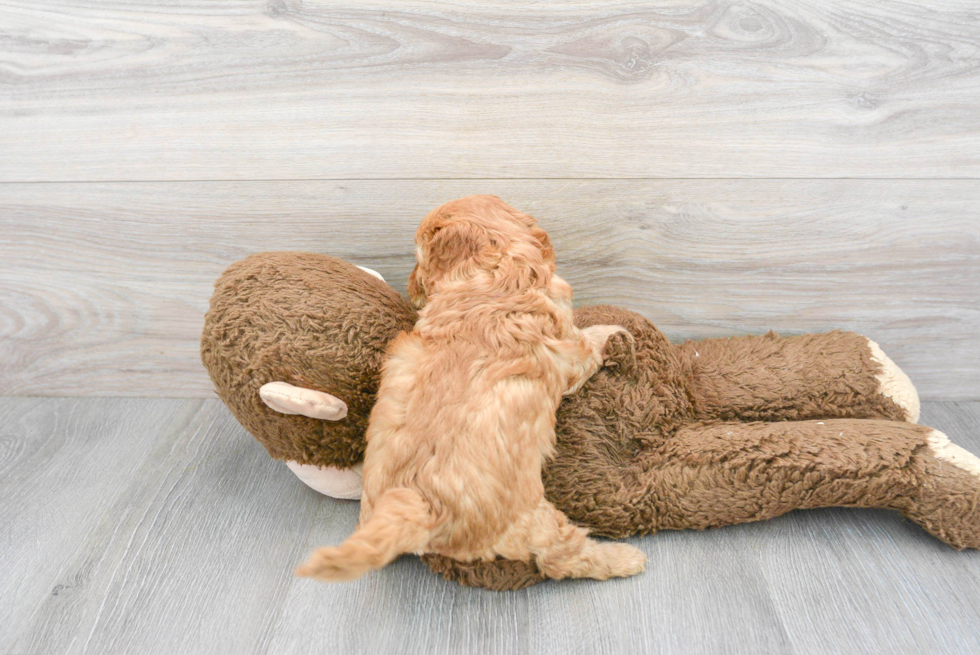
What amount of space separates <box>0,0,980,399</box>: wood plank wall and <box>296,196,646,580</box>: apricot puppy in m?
0.22

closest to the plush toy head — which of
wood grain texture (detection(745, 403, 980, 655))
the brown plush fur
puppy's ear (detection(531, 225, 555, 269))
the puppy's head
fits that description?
the brown plush fur

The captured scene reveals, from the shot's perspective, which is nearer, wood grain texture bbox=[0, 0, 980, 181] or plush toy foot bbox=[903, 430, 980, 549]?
plush toy foot bbox=[903, 430, 980, 549]

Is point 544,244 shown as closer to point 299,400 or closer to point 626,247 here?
point 626,247

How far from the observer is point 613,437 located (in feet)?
3.03

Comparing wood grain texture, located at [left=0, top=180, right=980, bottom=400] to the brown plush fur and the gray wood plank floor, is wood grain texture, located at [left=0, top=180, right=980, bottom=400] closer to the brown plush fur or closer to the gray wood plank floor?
the brown plush fur

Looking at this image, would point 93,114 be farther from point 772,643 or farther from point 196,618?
point 772,643

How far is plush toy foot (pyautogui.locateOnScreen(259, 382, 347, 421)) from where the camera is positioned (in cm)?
84

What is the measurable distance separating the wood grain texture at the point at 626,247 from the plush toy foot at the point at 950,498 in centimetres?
33

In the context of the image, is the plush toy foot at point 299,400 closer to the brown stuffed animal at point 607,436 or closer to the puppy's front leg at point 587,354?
the brown stuffed animal at point 607,436

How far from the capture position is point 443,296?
845 millimetres

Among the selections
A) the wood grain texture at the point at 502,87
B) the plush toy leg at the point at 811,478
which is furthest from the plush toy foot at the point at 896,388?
the wood grain texture at the point at 502,87

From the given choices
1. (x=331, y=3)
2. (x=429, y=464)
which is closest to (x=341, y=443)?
(x=429, y=464)

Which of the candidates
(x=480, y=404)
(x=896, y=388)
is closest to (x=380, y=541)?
(x=480, y=404)

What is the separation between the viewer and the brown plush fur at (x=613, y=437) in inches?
34.2
